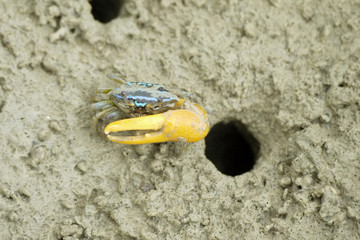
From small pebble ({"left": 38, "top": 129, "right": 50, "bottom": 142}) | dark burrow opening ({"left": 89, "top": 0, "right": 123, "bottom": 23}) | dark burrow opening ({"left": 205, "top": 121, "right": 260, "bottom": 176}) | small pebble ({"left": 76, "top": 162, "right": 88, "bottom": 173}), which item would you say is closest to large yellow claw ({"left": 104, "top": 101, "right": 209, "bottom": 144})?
small pebble ({"left": 76, "top": 162, "right": 88, "bottom": 173})

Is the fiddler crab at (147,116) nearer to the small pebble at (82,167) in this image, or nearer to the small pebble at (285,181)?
the small pebble at (82,167)

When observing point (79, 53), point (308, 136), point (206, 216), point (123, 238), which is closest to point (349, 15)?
point (308, 136)

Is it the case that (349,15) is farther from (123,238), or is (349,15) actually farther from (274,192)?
(123,238)

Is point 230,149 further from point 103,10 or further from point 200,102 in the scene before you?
point 103,10

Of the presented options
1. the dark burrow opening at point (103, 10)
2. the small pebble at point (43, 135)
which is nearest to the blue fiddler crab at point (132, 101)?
the small pebble at point (43, 135)

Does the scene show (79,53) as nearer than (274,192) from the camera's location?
No

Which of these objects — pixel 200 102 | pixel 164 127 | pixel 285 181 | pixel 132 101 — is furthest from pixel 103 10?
pixel 285 181
